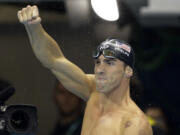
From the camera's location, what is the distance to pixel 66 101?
4.20 m

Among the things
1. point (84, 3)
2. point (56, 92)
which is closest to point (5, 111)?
point (56, 92)

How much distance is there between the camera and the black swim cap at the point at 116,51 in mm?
3055

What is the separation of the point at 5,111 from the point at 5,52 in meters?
1.70

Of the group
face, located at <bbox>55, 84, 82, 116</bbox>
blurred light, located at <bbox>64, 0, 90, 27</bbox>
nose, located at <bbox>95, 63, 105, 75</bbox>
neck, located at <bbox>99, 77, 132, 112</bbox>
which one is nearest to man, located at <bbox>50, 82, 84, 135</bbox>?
face, located at <bbox>55, 84, 82, 116</bbox>

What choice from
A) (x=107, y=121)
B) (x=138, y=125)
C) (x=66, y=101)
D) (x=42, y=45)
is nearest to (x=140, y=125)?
(x=138, y=125)

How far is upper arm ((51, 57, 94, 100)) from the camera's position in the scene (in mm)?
3240

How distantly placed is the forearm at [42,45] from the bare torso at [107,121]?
27 centimetres

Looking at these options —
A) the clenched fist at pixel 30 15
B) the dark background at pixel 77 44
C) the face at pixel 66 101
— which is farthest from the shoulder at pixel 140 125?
the dark background at pixel 77 44

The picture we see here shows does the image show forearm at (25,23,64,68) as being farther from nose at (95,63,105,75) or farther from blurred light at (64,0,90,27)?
blurred light at (64,0,90,27)

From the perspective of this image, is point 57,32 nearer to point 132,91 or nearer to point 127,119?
point 132,91

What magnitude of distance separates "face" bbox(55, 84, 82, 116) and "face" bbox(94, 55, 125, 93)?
1024 mm

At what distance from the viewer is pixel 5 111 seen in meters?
3.15

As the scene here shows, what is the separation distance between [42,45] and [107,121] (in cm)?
44

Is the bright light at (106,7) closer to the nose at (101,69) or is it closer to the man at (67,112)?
the man at (67,112)
